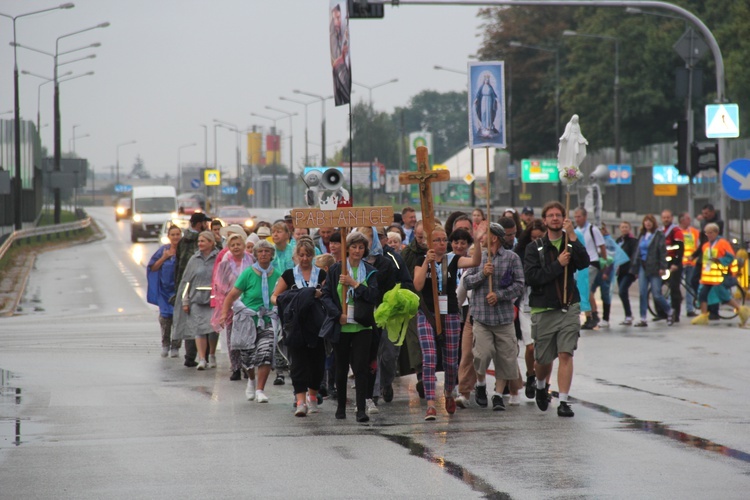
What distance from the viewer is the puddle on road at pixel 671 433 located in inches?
355

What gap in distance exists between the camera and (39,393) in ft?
41.7

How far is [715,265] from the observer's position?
1969cm

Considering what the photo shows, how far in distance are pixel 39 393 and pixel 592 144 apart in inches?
2369

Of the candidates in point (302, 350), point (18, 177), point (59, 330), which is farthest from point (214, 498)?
point (18, 177)

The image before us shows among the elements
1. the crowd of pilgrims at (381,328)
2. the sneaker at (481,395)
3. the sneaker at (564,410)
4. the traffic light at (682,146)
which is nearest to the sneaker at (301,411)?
the crowd of pilgrims at (381,328)

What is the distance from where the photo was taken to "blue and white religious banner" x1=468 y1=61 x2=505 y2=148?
42.8 ft

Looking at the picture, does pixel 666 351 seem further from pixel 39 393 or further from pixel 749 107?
pixel 749 107

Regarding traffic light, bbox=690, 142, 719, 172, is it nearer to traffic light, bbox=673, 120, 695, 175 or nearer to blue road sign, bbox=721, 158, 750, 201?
traffic light, bbox=673, 120, 695, 175

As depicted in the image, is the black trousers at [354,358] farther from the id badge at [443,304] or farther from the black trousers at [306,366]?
the id badge at [443,304]

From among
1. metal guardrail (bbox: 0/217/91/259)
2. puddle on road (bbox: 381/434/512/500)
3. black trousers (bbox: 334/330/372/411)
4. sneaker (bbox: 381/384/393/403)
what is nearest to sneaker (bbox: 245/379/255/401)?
sneaker (bbox: 381/384/393/403)

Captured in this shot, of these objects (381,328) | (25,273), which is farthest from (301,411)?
(25,273)

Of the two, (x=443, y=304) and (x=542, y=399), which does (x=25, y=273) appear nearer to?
(x=443, y=304)

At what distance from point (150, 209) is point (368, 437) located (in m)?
48.7

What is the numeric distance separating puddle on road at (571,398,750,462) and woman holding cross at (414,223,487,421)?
125 centimetres
